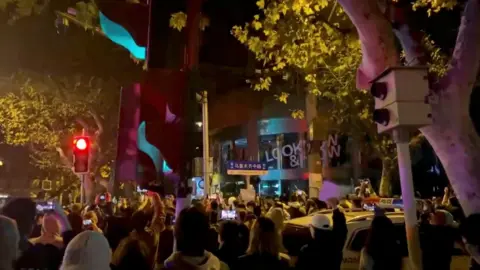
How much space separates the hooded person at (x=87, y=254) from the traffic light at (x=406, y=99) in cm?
324

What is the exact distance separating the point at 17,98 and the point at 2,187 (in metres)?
28.8

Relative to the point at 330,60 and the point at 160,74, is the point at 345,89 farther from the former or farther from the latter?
the point at 160,74

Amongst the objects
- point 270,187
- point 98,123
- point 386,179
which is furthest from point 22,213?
point 270,187

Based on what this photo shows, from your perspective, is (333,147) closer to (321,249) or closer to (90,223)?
(90,223)

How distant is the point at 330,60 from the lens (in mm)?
17078

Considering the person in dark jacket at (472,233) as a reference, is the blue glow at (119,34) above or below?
above

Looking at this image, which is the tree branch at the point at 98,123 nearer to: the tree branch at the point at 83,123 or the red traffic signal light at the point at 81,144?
the tree branch at the point at 83,123

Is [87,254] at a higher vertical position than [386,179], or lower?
lower

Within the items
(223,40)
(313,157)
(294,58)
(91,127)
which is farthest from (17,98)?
(223,40)

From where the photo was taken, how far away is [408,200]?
540 cm

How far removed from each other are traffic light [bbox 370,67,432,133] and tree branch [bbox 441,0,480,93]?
94cm

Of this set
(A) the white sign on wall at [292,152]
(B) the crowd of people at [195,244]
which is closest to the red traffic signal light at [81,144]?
(B) the crowd of people at [195,244]

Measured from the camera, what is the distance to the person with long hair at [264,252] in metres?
4.62

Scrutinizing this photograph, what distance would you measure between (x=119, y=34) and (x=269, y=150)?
36.2 metres
